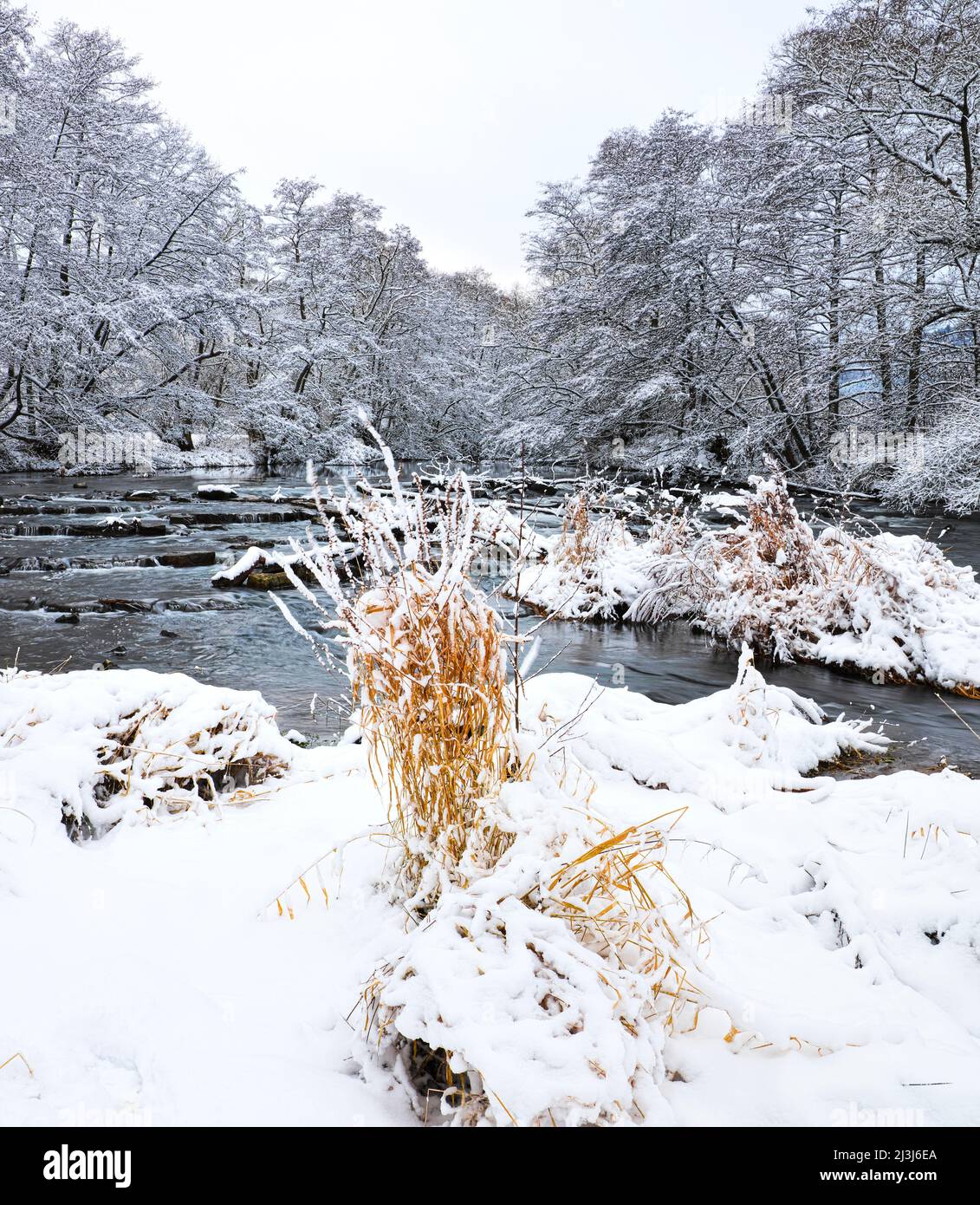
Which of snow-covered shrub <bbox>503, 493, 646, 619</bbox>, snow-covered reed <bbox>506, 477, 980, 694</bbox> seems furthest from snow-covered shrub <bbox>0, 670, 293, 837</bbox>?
snow-covered shrub <bbox>503, 493, 646, 619</bbox>

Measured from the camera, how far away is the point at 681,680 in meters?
5.44

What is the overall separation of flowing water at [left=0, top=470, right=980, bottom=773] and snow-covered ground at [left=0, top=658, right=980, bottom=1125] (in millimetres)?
878

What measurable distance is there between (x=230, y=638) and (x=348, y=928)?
4955 millimetres

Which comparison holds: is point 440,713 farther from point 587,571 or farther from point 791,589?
point 587,571

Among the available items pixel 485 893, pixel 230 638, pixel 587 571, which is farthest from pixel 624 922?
pixel 587 571

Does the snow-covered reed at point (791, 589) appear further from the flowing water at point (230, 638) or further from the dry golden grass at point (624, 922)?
the dry golden grass at point (624, 922)

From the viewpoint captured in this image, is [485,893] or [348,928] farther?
[348,928]

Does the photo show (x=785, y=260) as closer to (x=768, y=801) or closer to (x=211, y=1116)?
(x=768, y=801)

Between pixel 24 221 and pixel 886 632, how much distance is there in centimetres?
2082

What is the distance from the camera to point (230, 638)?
628 cm

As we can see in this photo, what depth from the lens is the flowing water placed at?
463 centimetres

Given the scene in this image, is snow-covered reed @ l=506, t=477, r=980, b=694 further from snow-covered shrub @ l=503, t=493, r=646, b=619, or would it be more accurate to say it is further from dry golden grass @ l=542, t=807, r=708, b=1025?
dry golden grass @ l=542, t=807, r=708, b=1025

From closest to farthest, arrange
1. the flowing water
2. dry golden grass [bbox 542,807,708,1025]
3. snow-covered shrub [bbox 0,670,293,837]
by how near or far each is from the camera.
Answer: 1. dry golden grass [bbox 542,807,708,1025]
2. snow-covered shrub [bbox 0,670,293,837]
3. the flowing water
